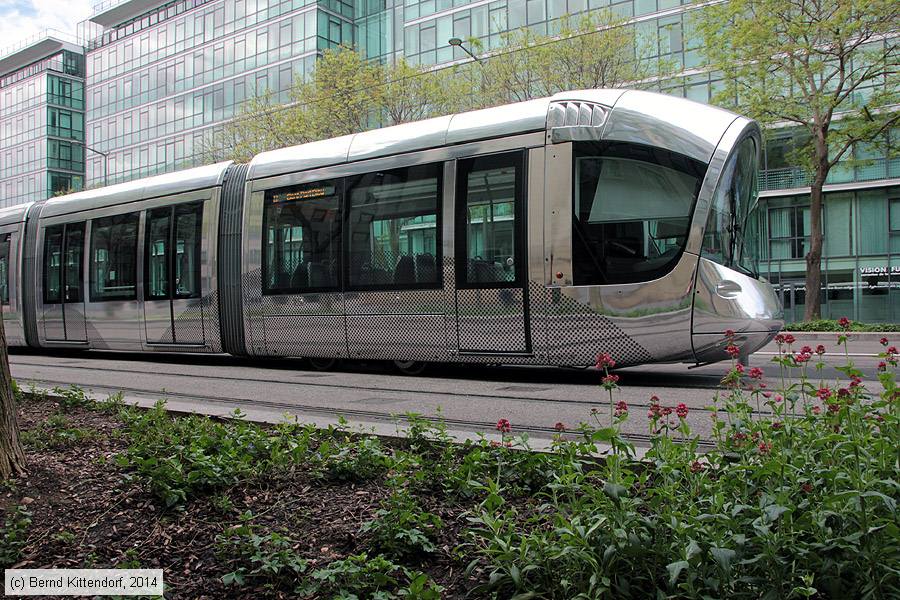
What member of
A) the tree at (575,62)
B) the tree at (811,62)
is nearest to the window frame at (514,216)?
the tree at (811,62)

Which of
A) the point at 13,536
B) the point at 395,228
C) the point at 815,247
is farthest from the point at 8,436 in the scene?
the point at 815,247

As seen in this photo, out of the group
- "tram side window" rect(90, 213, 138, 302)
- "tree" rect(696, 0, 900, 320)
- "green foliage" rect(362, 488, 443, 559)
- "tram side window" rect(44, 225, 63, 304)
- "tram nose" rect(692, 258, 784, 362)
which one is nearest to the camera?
"green foliage" rect(362, 488, 443, 559)

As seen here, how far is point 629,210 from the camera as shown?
8492mm

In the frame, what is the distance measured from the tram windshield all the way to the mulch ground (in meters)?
5.83

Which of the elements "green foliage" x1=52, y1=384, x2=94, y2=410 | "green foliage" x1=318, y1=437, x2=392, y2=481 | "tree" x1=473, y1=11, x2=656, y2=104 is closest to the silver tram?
"green foliage" x1=52, y1=384, x2=94, y2=410

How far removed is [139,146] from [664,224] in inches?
2170

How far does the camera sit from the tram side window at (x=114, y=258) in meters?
13.9

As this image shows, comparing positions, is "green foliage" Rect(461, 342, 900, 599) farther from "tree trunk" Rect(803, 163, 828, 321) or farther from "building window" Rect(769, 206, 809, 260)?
"building window" Rect(769, 206, 809, 260)

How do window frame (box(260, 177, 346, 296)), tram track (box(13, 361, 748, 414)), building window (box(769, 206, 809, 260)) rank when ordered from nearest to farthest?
tram track (box(13, 361, 748, 414)) < window frame (box(260, 177, 346, 296)) < building window (box(769, 206, 809, 260))

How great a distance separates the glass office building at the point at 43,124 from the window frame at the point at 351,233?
213 feet

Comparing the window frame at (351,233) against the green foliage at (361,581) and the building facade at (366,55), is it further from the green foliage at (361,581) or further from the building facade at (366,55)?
the building facade at (366,55)

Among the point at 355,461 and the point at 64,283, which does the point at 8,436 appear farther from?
the point at 64,283

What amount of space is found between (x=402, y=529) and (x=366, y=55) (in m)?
47.6

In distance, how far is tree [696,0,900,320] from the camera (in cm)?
1997
